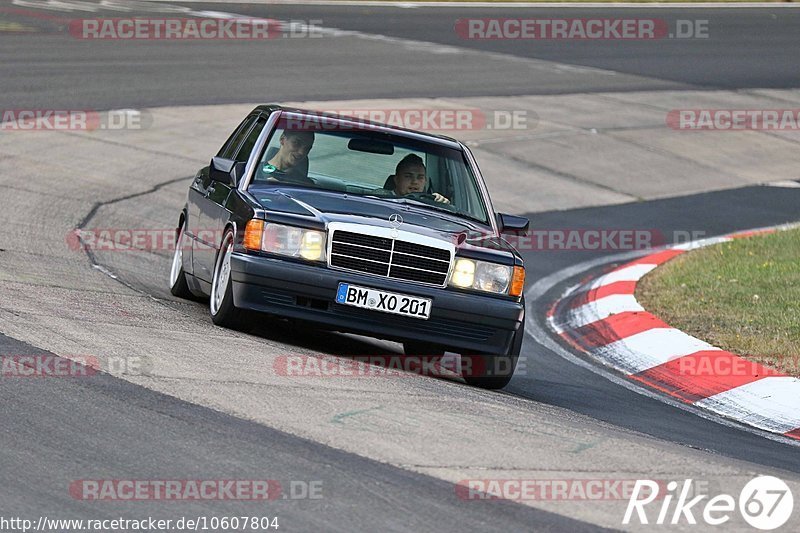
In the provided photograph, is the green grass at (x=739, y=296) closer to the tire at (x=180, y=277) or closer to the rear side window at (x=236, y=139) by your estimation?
the rear side window at (x=236, y=139)

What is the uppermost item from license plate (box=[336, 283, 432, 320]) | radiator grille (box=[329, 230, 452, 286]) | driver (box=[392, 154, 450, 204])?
driver (box=[392, 154, 450, 204])

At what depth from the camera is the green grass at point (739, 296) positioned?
9.84 m

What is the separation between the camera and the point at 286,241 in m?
7.91

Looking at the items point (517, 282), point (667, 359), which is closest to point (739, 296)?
point (667, 359)

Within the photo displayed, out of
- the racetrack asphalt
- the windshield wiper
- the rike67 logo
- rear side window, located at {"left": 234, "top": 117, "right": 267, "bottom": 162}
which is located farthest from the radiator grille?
the rike67 logo

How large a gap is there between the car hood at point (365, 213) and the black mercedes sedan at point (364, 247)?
0.04ft

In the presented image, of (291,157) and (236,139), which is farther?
(236,139)

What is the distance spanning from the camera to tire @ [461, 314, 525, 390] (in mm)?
8195

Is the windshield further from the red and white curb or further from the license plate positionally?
the red and white curb

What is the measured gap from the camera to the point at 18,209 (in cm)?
1268

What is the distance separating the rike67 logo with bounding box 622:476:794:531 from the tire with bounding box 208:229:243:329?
3.14m

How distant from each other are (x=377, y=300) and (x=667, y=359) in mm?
2863

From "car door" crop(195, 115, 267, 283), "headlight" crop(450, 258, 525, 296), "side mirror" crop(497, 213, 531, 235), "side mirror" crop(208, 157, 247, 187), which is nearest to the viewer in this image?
"headlight" crop(450, 258, 525, 296)

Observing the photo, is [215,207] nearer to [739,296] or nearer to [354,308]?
[354,308]
